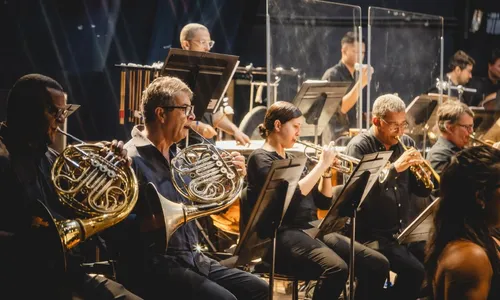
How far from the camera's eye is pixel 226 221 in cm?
576

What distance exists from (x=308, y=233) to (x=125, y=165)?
1.68 metres

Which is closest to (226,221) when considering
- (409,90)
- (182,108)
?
(182,108)

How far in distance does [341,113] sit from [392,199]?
2273 millimetres

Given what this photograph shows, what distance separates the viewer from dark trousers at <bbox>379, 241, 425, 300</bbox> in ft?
15.5

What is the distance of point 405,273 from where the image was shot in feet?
15.5

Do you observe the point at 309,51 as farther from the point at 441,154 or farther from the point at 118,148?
the point at 118,148

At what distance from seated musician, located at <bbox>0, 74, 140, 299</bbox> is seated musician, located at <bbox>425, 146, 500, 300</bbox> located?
1411mm

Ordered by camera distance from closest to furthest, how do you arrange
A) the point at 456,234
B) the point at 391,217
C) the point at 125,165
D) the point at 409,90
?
the point at 456,234
the point at 125,165
the point at 391,217
the point at 409,90

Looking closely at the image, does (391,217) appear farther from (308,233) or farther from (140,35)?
(140,35)

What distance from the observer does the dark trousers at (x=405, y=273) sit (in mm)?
4711

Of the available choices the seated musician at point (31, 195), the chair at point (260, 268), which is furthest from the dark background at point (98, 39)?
the seated musician at point (31, 195)

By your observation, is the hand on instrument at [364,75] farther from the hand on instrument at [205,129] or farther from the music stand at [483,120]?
the hand on instrument at [205,129]

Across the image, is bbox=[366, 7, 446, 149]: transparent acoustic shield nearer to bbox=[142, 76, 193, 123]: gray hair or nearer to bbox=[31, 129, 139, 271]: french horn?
bbox=[142, 76, 193, 123]: gray hair

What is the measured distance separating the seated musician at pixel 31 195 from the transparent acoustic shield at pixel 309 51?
303cm
